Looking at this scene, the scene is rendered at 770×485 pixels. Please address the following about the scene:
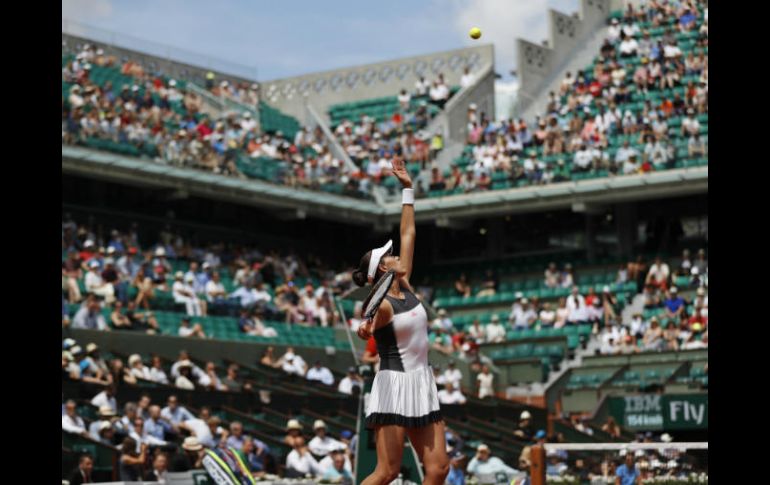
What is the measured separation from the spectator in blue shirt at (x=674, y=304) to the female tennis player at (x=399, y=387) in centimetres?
2268

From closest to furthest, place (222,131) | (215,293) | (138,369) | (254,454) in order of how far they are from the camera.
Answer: (254,454) → (138,369) → (215,293) → (222,131)

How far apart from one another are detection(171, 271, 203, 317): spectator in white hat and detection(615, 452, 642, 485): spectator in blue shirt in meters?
14.1

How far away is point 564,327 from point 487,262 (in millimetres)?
5806

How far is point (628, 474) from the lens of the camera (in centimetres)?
1519

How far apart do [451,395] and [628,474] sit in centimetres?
1158

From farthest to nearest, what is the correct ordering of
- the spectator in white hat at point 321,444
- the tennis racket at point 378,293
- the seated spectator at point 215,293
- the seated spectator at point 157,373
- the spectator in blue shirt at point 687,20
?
the spectator in blue shirt at point 687,20 < the seated spectator at point 215,293 < the seated spectator at point 157,373 < the spectator in white hat at point 321,444 < the tennis racket at point 378,293

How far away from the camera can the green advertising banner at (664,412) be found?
25984 mm

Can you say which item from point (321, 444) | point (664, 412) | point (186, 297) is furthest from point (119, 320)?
point (664, 412)

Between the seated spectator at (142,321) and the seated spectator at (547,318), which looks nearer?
the seated spectator at (142,321)

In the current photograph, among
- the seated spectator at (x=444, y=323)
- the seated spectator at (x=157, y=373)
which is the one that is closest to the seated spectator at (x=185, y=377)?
the seated spectator at (x=157, y=373)

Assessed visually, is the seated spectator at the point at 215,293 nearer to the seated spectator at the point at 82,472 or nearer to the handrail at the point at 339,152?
the handrail at the point at 339,152

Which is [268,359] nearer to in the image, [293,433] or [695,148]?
[293,433]

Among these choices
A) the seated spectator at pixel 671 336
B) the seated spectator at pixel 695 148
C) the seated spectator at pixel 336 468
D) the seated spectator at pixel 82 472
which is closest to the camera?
the seated spectator at pixel 82 472
